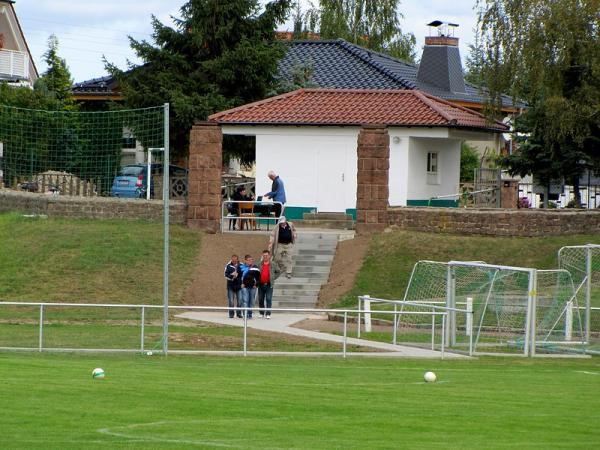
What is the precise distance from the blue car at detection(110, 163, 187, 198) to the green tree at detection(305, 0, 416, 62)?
31.6 meters

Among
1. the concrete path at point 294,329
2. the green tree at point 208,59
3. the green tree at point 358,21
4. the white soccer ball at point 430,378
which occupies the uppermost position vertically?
the green tree at point 358,21

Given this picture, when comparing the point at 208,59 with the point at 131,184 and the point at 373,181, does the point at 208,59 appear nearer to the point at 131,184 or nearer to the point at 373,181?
the point at 131,184

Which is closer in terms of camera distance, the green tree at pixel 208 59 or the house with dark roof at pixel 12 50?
the green tree at pixel 208 59

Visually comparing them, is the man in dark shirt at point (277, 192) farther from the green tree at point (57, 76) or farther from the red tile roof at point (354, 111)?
the green tree at point (57, 76)

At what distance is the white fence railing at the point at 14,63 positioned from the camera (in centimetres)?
6106

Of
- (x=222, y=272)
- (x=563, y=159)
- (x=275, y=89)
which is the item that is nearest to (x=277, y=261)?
(x=222, y=272)

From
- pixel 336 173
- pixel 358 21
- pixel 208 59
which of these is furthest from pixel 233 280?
pixel 358 21

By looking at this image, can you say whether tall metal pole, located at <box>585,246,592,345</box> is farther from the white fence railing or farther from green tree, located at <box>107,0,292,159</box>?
the white fence railing

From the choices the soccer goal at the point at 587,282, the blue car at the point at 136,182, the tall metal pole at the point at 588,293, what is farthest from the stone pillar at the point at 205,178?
the tall metal pole at the point at 588,293

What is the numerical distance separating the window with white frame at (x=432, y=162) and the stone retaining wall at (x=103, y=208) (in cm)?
992

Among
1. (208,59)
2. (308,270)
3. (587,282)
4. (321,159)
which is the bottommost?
(308,270)

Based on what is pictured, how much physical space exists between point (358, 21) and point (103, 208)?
39.0m

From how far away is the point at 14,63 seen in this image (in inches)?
2432

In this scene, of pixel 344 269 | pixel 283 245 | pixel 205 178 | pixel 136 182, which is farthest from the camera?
pixel 136 182
